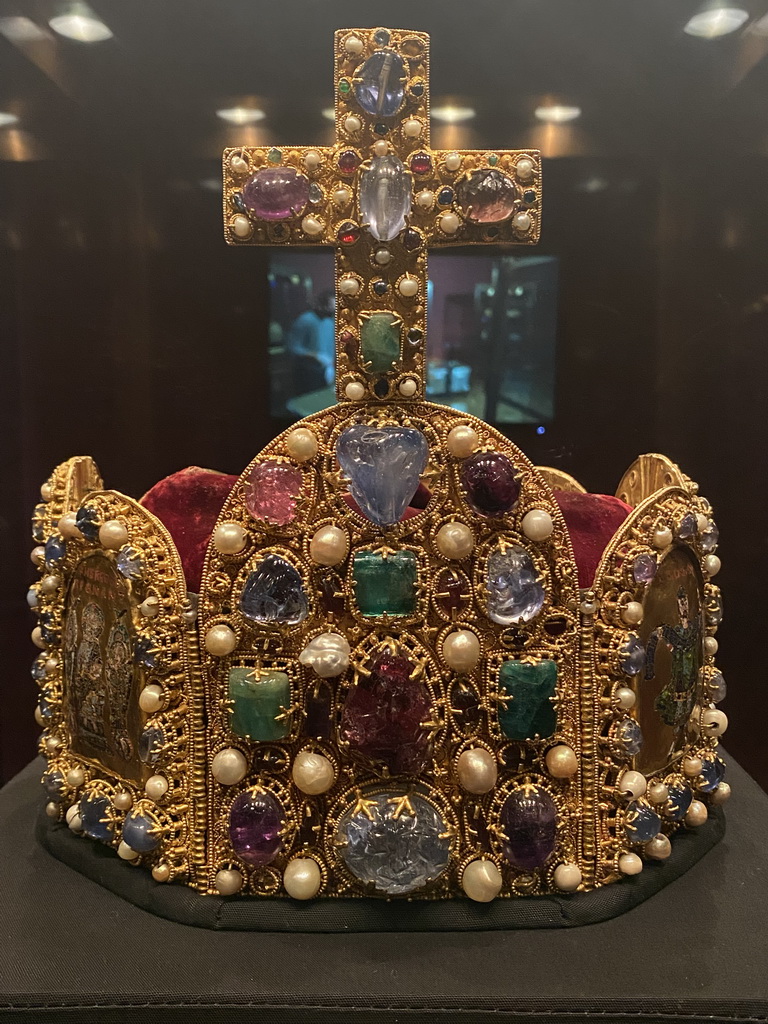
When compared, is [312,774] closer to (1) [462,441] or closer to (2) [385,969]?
(2) [385,969]

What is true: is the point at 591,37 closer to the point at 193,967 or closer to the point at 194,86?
the point at 194,86

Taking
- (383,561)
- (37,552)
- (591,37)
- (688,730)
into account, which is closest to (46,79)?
(37,552)

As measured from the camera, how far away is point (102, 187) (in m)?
1.36

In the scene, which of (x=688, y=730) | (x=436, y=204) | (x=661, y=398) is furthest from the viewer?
(x=661, y=398)

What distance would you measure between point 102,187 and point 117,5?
0.32 m

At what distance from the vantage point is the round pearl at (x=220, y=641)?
33.4 inches

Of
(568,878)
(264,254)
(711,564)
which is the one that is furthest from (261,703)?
(264,254)

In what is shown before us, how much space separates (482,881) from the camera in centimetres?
85

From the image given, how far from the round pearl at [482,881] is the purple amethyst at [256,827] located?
236 mm

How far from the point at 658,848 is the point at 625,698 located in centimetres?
22

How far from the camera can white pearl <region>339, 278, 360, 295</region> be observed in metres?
0.86

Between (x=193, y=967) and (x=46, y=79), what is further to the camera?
(x=46, y=79)

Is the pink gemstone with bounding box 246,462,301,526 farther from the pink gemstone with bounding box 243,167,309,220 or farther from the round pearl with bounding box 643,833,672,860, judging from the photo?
the round pearl with bounding box 643,833,672,860

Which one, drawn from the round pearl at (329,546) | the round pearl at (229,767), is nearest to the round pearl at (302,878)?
the round pearl at (229,767)
